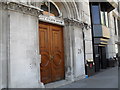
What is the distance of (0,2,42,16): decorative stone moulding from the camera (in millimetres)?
5121

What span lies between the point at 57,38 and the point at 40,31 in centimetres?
125

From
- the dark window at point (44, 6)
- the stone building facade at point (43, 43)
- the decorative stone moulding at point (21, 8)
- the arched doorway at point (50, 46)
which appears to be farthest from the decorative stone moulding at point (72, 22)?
the decorative stone moulding at point (21, 8)

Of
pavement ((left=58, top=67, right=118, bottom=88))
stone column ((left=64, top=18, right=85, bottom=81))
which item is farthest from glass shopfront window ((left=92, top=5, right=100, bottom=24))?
pavement ((left=58, top=67, right=118, bottom=88))

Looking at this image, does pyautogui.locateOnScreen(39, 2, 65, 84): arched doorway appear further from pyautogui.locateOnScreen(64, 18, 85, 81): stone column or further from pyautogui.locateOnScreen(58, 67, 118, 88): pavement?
pyautogui.locateOnScreen(58, 67, 118, 88): pavement

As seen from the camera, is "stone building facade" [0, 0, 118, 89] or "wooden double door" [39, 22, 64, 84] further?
"wooden double door" [39, 22, 64, 84]

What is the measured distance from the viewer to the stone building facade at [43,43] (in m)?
5.11

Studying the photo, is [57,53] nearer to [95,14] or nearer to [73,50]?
[73,50]

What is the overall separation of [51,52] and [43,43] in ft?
2.18

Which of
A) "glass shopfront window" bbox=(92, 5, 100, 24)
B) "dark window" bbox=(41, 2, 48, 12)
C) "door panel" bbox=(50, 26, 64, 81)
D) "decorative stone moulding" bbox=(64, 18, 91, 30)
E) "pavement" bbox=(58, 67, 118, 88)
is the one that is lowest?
"pavement" bbox=(58, 67, 118, 88)

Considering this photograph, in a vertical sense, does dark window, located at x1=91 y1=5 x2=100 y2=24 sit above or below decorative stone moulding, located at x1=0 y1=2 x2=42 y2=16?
above

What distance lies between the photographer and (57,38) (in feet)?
25.5

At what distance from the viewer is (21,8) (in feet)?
18.1

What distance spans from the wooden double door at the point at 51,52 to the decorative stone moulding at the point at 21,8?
37.1 inches

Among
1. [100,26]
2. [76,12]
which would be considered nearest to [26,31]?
[76,12]
